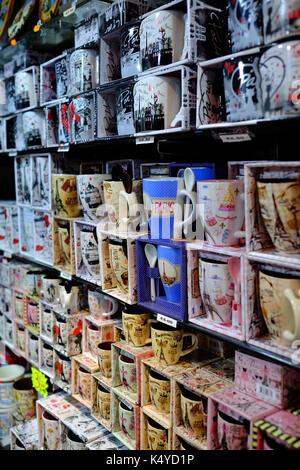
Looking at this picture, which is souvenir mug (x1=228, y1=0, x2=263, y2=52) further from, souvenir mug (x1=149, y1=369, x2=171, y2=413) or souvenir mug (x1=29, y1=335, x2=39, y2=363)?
souvenir mug (x1=29, y1=335, x2=39, y2=363)

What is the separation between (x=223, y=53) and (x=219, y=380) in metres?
0.93

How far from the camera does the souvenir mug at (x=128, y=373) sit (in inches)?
60.0

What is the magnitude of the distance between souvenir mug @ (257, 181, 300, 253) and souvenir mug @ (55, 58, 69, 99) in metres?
1.15

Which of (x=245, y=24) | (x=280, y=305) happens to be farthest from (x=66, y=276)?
(x=245, y=24)

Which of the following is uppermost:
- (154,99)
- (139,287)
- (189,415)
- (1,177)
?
(154,99)

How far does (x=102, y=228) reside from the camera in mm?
1661

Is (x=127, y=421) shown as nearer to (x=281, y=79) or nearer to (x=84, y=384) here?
(x=84, y=384)

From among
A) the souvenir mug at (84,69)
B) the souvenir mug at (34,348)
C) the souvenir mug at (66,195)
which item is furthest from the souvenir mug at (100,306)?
the souvenir mug at (84,69)

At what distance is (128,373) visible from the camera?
1.54 m

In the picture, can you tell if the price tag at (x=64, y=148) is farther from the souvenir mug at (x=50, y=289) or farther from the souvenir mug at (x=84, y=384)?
the souvenir mug at (x=84, y=384)

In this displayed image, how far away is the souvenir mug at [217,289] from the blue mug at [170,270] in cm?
9

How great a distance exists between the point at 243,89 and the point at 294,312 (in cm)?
53

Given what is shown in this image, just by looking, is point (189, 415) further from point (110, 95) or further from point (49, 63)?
point (49, 63)

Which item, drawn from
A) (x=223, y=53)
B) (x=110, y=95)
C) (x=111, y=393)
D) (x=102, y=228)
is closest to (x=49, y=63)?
(x=110, y=95)
